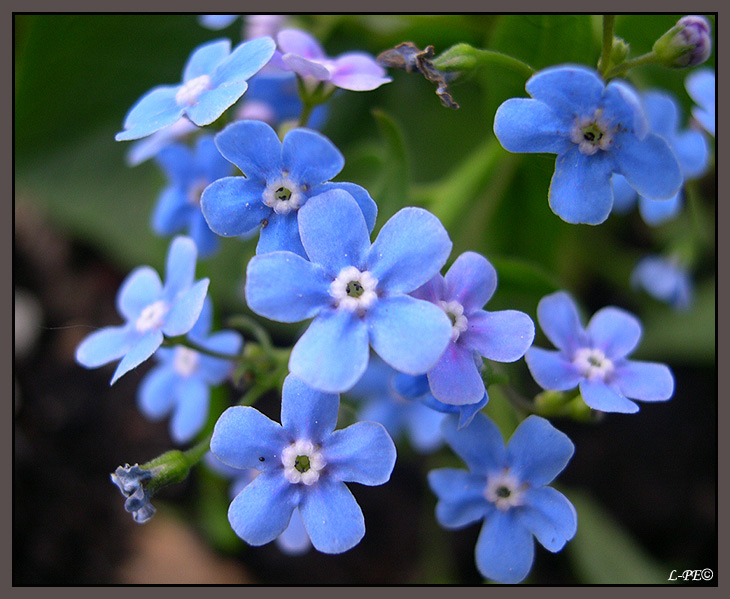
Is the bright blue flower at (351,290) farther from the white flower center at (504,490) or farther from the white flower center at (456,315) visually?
the white flower center at (504,490)

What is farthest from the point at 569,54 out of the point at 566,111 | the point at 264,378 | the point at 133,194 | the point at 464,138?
the point at 133,194

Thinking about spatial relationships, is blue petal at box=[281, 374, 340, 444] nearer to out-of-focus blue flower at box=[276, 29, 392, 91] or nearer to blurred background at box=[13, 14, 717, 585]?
out-of-focus blue flower at box=[276, 29, 392, 91]

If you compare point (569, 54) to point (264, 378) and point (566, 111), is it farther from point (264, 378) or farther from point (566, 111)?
point (264, 378)

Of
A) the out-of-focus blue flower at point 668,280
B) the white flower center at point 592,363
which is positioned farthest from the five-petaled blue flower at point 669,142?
the white flower center at point 592,363

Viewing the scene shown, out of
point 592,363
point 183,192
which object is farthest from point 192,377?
point 592,363

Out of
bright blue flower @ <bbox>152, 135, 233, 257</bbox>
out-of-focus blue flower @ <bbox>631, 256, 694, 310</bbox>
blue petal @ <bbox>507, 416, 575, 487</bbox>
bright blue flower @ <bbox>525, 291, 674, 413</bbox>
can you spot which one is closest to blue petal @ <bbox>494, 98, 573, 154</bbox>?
bright blue flower @ <bbox>525, 291, 674, 413</bbox>

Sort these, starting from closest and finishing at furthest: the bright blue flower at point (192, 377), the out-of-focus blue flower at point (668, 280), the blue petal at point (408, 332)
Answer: the blue petal at point (408, 332), the bright blue flower at point (192, 377), the out-of-focus blue flower at point (668, 280)
